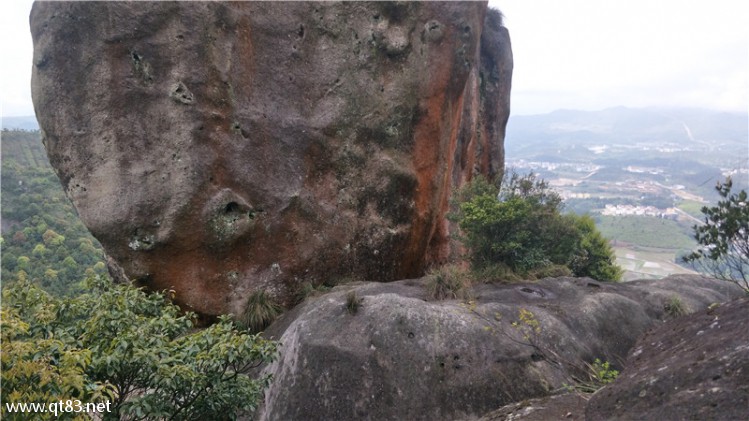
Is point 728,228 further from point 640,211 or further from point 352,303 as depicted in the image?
point 640,211

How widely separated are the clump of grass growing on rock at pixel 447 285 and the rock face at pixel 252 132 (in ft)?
9.27

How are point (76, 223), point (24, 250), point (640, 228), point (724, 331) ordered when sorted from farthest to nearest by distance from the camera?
point (640, 228) < point (76, 223) < point (24, 250) < point (724, 331)

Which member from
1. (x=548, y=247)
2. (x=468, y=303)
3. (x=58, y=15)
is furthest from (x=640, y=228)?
(x=58, y=15)

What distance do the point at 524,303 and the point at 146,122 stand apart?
10.2 m

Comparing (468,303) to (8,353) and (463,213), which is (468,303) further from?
(8,353)

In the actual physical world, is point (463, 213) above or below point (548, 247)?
above

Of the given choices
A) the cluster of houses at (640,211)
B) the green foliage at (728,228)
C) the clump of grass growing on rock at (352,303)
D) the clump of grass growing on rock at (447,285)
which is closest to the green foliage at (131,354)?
the clump of grass growing on rock at (352,303)

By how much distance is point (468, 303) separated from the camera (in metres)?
11.3

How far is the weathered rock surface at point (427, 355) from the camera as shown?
9.05 m

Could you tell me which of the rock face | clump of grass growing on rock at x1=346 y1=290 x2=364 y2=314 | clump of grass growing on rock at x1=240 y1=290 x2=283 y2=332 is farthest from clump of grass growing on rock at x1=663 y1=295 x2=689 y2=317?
clump of grass growing on rock at x1=240 y1=290 x2=283 y2=332

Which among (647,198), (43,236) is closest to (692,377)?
(43,236)

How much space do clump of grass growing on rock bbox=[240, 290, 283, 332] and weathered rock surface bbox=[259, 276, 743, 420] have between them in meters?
1.75

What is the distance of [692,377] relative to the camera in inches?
191

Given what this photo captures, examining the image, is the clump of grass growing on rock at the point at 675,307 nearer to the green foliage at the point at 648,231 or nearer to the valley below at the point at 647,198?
the valley below at the point at 647,198
